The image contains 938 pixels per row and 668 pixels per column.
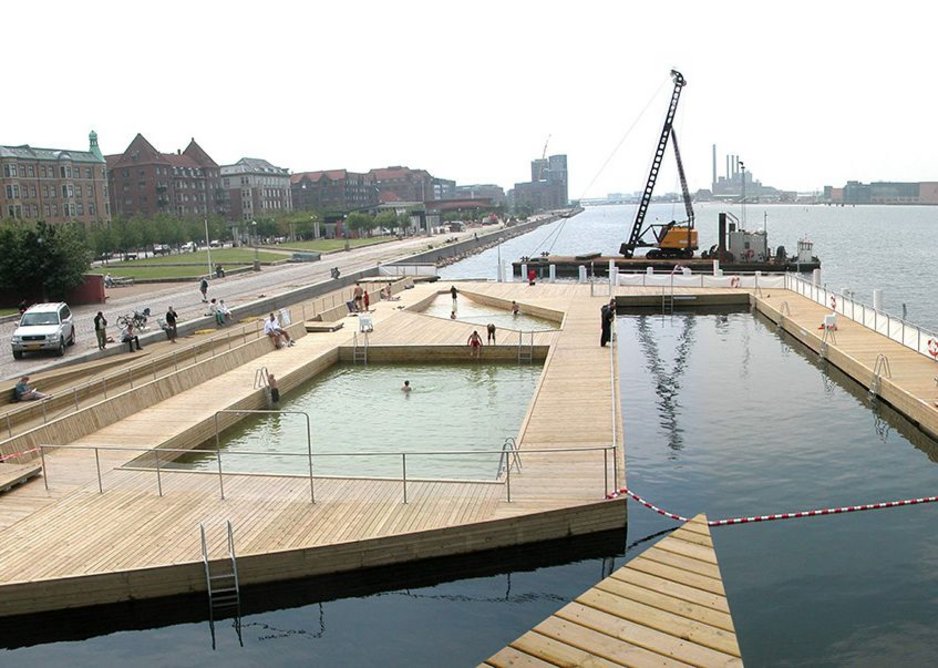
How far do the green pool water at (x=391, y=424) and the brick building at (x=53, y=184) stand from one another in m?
87.9

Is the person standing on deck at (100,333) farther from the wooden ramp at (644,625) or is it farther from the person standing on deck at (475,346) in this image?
the wooden ramp at (644,625)

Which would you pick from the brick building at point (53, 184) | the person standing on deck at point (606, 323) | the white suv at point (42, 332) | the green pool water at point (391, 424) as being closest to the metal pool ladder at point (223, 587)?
the green pool water at point (391, 424)

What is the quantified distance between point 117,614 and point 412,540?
4904 millimetres

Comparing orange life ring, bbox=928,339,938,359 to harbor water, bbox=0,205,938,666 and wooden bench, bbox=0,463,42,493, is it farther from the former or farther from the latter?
wooden bench, bbox=0,463,42,493

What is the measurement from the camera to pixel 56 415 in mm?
23875

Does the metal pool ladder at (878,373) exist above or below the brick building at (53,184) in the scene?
below

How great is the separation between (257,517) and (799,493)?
11536 millimetres

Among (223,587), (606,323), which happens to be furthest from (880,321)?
(223,587)

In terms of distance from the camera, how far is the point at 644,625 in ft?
39.1


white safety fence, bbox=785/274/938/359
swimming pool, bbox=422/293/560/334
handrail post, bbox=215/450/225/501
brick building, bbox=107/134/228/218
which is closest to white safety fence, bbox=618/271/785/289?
white safety fence, bbox=785/274/938/359

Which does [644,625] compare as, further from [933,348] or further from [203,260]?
[203,260]

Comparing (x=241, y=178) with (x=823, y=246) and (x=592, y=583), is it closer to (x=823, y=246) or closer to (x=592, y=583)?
(x=823, y=246)

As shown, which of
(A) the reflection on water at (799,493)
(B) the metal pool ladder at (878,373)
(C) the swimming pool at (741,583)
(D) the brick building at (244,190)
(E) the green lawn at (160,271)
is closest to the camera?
(C) the swimming pool at (741,583)

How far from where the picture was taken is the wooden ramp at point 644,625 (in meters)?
11.2
